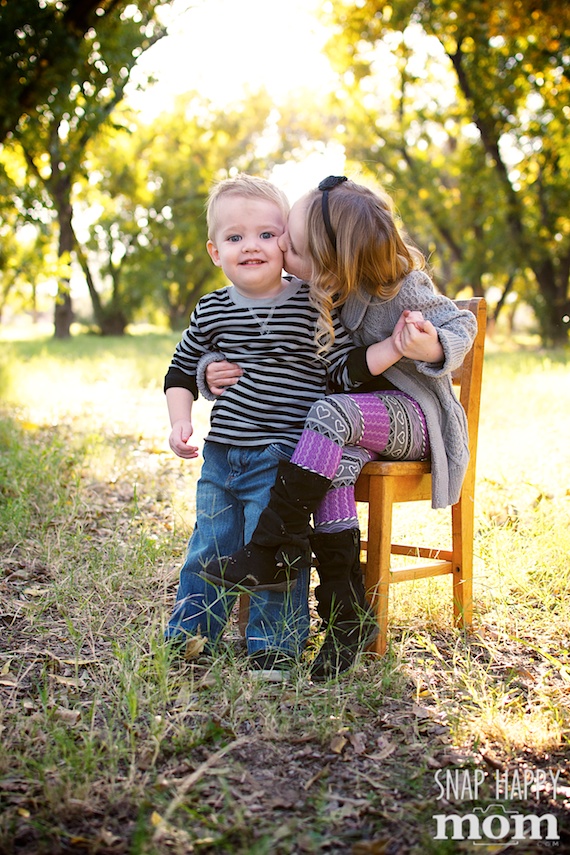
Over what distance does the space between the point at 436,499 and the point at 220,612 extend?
74cm

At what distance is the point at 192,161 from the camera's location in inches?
973


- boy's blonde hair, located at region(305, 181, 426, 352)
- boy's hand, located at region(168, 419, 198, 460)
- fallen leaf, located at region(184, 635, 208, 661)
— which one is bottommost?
fallen leaf, located at region(184, 635, 208, 661)

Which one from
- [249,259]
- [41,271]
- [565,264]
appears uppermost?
[565,264]

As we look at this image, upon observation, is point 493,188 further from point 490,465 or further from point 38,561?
point 38,561

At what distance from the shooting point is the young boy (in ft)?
7.92

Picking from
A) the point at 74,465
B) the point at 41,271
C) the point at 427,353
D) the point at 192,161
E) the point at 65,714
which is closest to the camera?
the point at 65,714

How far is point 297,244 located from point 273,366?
1.22 ft

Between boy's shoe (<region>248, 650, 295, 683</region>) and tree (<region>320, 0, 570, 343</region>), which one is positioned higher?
tree (<region>320, 0, 570, 343</region>)

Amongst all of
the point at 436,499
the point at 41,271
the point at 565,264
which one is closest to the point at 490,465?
the point at 436,499

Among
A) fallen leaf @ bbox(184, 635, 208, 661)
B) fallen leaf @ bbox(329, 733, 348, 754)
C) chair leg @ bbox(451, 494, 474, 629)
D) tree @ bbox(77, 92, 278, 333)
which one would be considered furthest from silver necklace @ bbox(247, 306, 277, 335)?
tree @ bbox(77, 92, 278, 333)

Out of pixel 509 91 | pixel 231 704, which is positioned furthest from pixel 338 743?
pixel 509 91

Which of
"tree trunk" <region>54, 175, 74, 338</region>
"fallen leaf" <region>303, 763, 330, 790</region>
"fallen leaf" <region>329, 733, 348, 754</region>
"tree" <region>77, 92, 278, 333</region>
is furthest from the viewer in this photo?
"tree" <region>77, 92, 278, 333</region>

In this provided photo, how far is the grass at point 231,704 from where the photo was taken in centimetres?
161

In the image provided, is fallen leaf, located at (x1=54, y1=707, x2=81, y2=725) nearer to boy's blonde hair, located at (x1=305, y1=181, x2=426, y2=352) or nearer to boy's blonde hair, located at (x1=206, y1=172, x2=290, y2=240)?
boy's blonde hair, located at (x1=305, y1=181, x2=426, y2=352)
